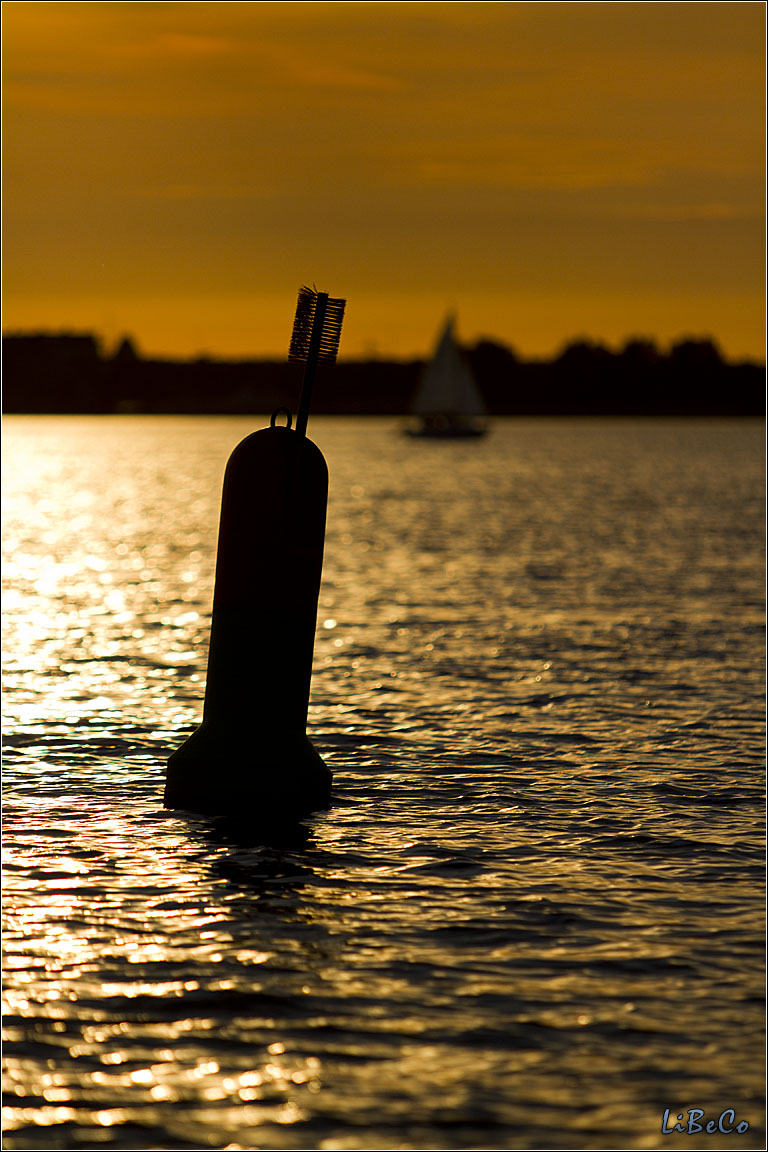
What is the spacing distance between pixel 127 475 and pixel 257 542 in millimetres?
127078

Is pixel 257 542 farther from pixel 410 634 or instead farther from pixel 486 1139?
pixel 410 634

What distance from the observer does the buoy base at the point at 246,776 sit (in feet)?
40.2

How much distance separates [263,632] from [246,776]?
3.70 feet

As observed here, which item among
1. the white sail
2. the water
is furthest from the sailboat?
the water

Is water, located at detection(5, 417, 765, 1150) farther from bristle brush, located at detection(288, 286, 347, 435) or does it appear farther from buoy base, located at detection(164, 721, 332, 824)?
bristle brush, located at detection(288, 286, 347, 435)

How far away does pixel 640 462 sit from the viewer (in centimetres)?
15875

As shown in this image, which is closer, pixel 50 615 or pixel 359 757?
pixel 359 757

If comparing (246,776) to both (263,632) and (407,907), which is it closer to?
(263,632)

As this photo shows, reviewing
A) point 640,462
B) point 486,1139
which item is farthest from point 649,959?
point 640,462

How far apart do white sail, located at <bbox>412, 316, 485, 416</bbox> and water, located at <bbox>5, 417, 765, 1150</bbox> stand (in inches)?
4029

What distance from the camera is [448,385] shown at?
12788 centimetres

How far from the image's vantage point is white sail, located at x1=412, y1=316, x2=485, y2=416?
4953 inches

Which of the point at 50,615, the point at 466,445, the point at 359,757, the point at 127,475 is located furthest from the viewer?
the point at 466,445

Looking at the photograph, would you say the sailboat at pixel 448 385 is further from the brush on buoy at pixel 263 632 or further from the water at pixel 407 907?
the brush on buoy at pixel 263 632
